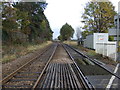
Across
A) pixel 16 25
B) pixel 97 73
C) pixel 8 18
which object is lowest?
pixel 97 73

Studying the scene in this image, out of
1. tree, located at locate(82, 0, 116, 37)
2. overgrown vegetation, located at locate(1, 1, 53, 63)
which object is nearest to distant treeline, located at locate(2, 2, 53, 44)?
overgrown vegetation, located at locate(1, 1, 53, 63)

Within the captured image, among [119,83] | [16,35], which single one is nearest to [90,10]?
[16,35]

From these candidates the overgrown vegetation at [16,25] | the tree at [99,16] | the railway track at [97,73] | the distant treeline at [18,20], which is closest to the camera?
the railway track at [97,73]

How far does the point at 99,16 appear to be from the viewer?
2448 centimetres

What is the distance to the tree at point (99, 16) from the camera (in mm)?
23922

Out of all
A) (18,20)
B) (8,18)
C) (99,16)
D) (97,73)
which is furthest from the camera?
(99,16)

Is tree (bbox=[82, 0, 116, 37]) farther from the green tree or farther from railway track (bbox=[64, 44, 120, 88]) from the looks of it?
railway track (bbox=[64, 44, 120, 88])

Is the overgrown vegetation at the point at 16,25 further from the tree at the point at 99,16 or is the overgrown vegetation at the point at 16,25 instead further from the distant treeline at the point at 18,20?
the tree at the point at 99,16

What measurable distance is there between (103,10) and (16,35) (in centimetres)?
1639

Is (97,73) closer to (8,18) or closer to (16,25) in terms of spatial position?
(8,18)

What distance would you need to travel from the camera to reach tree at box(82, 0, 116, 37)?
2392cm

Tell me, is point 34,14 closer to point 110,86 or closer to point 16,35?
point 16,35

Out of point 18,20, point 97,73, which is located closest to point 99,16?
point 18,20

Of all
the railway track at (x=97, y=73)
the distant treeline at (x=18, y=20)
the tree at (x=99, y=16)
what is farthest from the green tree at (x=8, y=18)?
the tree at (x=99, y=16)
